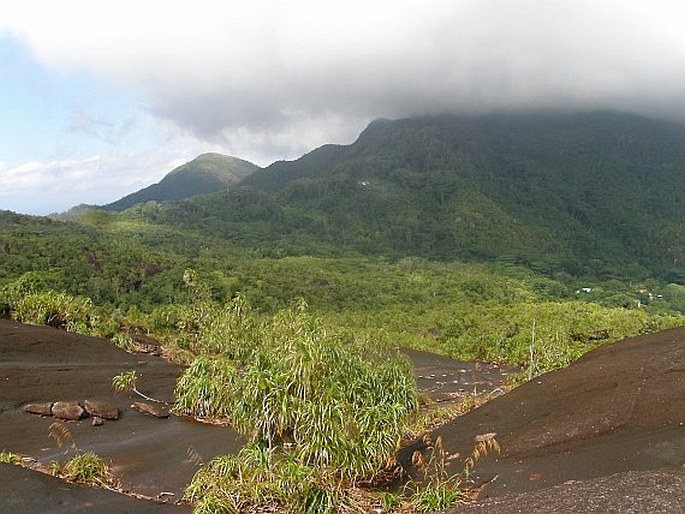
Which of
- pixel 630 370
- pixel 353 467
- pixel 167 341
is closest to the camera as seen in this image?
pixel 353 467

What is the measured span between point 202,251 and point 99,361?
12716 centimetres

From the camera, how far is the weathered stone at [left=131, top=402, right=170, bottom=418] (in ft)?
83.3

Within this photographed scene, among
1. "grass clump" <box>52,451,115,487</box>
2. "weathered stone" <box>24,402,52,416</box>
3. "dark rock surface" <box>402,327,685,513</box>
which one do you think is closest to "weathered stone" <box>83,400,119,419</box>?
"weathered stone" <box>24,402,52,416</box>

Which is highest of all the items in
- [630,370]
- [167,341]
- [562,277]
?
[630,370]

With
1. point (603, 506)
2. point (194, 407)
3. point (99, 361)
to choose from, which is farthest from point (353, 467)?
point (99, 361)

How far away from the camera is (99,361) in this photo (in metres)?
31.5

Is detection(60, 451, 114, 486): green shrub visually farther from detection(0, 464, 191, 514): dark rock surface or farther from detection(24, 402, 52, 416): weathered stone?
detection(24, 402, 52, 416): weathered stone

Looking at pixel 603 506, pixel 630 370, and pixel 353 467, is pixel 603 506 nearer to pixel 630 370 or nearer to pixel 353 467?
pixel 353 467

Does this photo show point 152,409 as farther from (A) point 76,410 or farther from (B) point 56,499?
(B) point 56,499

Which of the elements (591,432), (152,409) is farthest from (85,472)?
(591,432)

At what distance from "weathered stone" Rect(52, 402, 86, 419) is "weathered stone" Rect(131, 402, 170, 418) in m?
2.88

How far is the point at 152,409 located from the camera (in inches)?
1008

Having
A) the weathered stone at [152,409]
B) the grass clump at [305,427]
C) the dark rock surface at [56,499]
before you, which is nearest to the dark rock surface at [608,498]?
the grass clump at [305,427]

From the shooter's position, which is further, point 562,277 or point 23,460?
point 562,277
